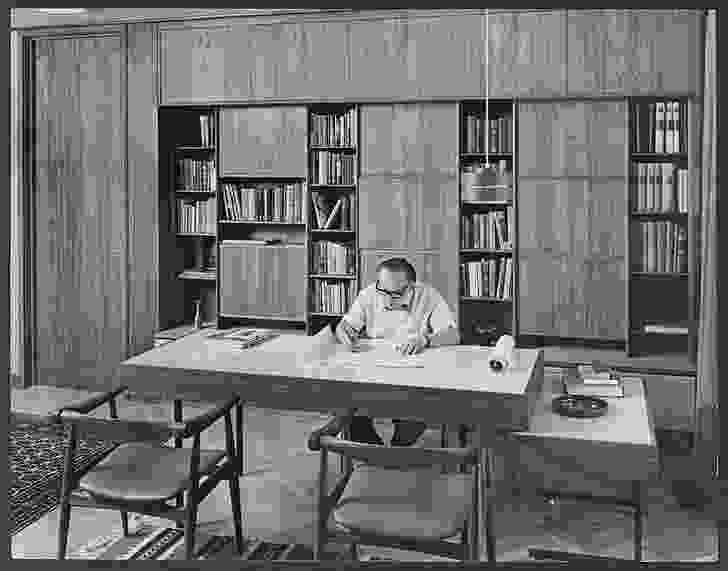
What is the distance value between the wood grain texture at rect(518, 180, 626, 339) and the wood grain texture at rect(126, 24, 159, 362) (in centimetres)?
287

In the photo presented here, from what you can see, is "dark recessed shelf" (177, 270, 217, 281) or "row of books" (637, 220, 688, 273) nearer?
"row of books" (637, 220, 688, 273)

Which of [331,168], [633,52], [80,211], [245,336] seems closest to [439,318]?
[245,336]

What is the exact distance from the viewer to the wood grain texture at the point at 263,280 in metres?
6.12

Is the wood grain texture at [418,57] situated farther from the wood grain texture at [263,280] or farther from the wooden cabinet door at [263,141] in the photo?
the wood grain texture at [263,280]

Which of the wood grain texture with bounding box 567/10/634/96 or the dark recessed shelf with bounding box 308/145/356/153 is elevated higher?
the wood grain texture with bounding box 567/10/634/96

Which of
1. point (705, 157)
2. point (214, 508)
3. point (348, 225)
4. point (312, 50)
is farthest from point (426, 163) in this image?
point (214, 508)

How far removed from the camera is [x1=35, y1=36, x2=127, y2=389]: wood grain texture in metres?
6.43

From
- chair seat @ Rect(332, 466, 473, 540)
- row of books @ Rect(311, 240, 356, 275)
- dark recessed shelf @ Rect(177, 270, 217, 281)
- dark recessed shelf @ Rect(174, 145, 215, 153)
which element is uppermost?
dark recessed shelf @ Rect(174, 145, 215, 153)

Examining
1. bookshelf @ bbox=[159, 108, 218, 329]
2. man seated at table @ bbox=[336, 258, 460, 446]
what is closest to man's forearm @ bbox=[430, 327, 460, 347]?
man seated at table @ bbox=[336, 258, 460, 446]

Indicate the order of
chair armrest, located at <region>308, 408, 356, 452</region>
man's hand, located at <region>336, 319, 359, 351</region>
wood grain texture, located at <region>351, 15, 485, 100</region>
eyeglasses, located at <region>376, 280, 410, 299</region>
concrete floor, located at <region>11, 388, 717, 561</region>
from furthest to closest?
wood grain texture, located at <region>351, 15, 485, 100</region>, eyeglasses, located at <region>376, 280, 410, 299</region>, man's hand, located at <region>336, 319, 359, 351</region>, concrete floor, located at <region>11, 388, 717, 561</region>, chair armrest, located at <region>308, 408, 356, 452</region>

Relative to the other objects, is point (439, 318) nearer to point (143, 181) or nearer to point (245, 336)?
point (245, 336)

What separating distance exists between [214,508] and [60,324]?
321 cm

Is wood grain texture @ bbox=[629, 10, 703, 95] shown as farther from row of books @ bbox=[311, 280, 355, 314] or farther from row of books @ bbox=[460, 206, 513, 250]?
row of books @ bbox=[311, 280, 355, 314]

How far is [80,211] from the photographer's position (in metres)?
6.58
